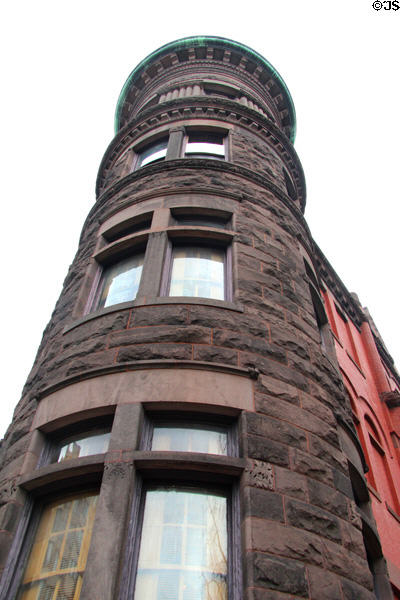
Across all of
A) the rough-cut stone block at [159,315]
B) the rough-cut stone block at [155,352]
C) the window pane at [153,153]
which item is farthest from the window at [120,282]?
the window pane at [153,153]

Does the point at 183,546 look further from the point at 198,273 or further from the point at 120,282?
the point at 120,282

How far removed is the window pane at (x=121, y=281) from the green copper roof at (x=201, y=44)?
10634 millimetres

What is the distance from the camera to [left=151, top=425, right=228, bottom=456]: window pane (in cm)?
486

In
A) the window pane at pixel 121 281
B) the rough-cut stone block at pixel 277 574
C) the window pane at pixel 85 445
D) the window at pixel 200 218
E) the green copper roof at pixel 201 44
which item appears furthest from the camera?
the green copper roof at pixel 201 44

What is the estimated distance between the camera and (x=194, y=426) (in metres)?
5.05

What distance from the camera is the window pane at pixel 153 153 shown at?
10883 millimetres

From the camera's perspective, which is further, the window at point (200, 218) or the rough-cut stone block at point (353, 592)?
the window at point (200, 218)

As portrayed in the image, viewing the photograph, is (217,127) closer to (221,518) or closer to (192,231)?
(192,231)

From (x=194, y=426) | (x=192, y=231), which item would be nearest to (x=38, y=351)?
(x=192, y=231)

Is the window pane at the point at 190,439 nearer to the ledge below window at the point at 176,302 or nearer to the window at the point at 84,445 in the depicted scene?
the window at the point at 84,445

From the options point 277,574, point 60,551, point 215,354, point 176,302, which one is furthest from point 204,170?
point 277,574

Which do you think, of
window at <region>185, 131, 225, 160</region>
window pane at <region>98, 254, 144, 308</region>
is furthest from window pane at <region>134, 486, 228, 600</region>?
window at <region>185, 131, 225, 160</region>

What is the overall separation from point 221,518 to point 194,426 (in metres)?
0.99

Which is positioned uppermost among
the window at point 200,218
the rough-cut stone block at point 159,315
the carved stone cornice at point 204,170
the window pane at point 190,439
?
the carved stone cornice at point 204,170
